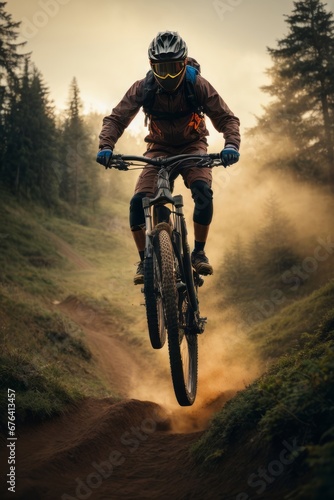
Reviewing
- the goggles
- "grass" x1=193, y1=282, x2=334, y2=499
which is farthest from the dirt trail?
the goggles

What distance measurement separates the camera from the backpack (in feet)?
17.6

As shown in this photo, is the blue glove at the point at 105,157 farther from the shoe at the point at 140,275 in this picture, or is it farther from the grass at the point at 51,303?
the grass at the point at 51,303

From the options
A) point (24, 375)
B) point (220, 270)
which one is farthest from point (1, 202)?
point (24, 375)

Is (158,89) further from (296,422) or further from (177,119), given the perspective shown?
(296,422)

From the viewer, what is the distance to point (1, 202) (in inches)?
1350

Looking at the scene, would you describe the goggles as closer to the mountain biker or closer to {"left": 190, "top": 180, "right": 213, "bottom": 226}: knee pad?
the mountain biker

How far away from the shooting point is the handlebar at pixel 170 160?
492 cm

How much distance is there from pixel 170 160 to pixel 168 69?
118 centimetres

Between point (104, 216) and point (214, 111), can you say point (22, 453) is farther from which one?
point (104, 216)

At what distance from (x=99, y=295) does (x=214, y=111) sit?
1792 centimetres

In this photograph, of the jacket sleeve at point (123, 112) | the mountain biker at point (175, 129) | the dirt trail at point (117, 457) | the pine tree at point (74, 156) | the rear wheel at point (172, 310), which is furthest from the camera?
the pine tree at point (74, 156)

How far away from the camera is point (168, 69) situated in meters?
4.96

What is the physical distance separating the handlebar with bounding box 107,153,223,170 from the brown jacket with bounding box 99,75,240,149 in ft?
1.68

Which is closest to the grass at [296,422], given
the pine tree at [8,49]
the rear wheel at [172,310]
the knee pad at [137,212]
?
the rear wheel at [172,310]
